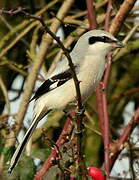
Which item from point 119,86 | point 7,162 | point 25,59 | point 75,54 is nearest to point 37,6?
point 25,59

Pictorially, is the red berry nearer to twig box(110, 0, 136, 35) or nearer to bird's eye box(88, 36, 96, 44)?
bird's eye box(88, 36, 96, 44)

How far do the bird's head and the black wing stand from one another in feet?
0.64

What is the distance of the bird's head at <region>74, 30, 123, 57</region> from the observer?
10.1ft

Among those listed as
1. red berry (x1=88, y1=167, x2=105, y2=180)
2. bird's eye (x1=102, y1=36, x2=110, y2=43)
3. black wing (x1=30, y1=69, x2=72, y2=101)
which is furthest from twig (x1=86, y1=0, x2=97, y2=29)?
red berry (x1=88, y1=167, x2=105, y2=180)

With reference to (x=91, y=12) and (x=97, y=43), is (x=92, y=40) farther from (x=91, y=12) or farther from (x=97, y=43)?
(x=91, y=12)

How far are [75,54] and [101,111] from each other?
359 millimetres

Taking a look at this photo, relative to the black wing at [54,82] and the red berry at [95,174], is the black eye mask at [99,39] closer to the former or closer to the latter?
the black wing at [54,82]

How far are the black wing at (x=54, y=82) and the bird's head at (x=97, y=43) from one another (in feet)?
0.64

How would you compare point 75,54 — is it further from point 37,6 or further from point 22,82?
point 37,6

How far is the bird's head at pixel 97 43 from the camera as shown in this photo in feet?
10.1

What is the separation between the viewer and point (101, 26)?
441 centimetres

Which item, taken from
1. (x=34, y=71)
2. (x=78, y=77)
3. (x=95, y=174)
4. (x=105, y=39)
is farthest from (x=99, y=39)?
(x=95, y=174)

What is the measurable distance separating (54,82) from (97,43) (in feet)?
1.05

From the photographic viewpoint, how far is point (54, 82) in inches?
126
